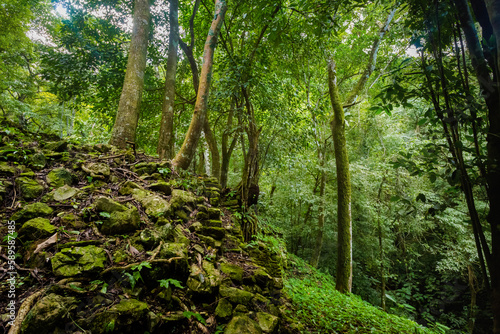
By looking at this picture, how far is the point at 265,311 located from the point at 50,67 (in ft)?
27.0

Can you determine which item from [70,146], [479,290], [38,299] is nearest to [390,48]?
[70,146]

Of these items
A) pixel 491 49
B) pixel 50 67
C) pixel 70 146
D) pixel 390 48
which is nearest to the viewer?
pixel 491 49

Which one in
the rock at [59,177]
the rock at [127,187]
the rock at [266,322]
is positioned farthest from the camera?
the rock at [127,187]

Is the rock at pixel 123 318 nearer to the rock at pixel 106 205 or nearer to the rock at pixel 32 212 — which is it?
the rock at pixel 106 205

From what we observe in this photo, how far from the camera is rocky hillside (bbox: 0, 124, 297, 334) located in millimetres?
1588

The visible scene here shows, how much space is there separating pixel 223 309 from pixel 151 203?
1.58 m

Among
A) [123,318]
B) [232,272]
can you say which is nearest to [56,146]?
[123,318]

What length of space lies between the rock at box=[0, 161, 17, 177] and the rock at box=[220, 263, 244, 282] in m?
2.70

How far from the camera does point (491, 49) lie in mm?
1438

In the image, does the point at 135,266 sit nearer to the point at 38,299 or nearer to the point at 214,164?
the point at 38,299

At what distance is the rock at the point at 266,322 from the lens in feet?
7.27

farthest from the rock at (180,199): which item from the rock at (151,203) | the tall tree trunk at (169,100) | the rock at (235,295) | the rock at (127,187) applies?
the tall tree trunk at (169,100)

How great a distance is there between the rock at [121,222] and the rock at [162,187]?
0.96 meters

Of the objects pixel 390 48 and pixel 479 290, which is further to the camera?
pixel 479 290
